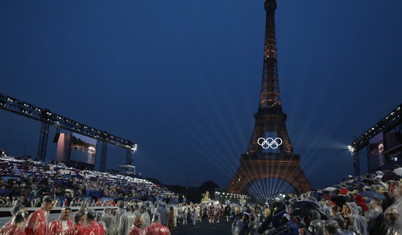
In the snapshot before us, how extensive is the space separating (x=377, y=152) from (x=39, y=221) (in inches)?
1580

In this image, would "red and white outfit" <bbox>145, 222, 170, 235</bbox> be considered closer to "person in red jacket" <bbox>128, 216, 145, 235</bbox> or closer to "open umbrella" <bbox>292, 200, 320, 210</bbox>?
"person in red jacket" <bbox>128, 216, 145, 235</bbox>

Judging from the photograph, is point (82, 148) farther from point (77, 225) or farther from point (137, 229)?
point (77, 225)

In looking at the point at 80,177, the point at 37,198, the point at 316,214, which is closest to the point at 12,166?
the point at 80,177

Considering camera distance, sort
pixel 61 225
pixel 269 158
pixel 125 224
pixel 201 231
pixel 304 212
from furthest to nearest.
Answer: pixel 269 158 < pixel 201 231 < pixel 125 224 < pixel 304 212 < pixel 61 225

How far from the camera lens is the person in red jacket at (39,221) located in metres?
6.18

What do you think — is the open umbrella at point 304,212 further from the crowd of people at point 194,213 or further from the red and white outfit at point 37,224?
the red and white outfit at point 37,224

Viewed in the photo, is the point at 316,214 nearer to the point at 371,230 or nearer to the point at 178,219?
the point at 371,230

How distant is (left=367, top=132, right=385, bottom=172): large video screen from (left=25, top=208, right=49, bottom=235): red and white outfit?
3752 centimetres

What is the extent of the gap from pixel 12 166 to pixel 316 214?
84.4ft

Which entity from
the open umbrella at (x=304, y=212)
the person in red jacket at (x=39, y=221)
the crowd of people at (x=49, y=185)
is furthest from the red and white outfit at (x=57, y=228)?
the crowd of people at (x=49, y=185)

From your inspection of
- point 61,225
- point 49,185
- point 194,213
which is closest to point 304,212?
point 61,225

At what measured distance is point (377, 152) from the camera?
37969 mm

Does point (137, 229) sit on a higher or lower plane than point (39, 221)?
lower

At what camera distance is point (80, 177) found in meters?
31.2
